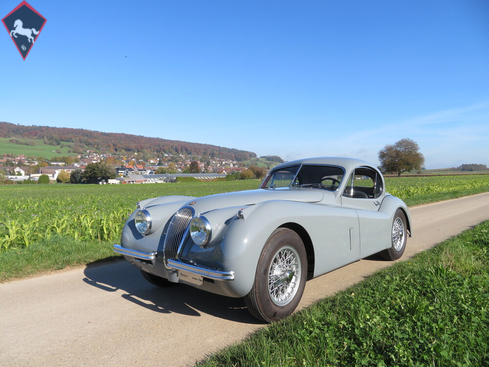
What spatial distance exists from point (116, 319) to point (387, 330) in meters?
2.52

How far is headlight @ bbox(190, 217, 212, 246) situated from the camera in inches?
117

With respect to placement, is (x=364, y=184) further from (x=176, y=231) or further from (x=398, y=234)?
(x=176, y=231)

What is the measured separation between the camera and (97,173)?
278 feet

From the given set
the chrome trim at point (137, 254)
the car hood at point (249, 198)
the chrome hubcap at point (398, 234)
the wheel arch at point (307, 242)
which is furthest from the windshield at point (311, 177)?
the chrome trim at point (137, 254)

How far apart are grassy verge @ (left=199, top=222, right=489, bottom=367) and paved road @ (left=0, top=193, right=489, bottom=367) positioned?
1.49 feet

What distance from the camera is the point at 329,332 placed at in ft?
8.29

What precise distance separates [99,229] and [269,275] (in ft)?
18.3

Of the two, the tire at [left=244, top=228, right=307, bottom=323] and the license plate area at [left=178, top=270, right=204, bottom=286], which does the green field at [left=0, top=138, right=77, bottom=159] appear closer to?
the license plate area at [left=178, top=270, right=204, bottom=286]

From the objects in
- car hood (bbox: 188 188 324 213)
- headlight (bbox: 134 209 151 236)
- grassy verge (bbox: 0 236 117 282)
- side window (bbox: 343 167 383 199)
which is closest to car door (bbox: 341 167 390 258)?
side window (bbox: 343 167 383 199)

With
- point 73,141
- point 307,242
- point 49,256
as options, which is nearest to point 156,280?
point 307,242

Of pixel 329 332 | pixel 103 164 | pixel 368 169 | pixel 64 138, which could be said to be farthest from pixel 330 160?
pixel 64 138

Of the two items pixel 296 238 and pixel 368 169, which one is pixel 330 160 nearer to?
pixel 368 169

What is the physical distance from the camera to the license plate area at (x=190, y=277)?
2.86m

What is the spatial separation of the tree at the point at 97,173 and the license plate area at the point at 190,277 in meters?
89.6
